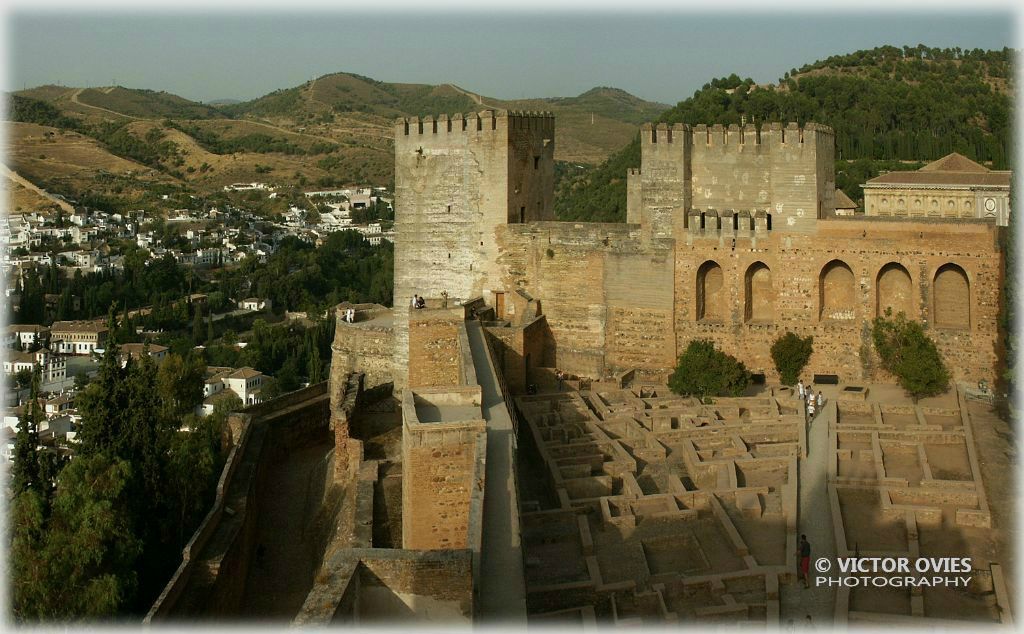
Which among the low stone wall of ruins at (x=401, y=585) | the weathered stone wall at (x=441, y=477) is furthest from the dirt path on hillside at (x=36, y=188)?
the low stone wall of ruins at (x=401, y=585)

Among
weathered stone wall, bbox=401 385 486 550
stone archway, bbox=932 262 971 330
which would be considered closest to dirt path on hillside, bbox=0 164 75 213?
stone archway, bbox=932 262 971 330

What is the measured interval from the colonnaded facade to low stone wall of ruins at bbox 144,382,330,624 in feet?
5.73

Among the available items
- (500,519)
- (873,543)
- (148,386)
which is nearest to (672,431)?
(873,543)

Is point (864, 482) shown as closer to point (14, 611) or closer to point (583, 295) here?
point (583, 295)

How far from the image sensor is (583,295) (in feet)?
61.9

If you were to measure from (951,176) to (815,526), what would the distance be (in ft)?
83.0

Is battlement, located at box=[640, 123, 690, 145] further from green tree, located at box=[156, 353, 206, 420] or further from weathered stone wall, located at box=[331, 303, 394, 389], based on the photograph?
green tree, located at box=[156, 353, 206, 420]

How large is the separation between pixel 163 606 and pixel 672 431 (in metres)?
6.81

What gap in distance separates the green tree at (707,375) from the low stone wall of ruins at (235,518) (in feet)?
22.2

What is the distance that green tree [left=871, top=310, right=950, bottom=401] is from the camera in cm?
1627

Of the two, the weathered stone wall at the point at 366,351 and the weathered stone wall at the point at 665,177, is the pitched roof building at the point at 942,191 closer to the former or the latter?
the weathered stone wall at the point at 665,177

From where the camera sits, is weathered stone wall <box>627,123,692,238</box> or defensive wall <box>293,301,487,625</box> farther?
weathered stone wall <box>627,123,692,238</box>

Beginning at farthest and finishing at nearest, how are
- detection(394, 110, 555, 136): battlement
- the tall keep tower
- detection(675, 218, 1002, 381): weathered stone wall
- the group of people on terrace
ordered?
the tall keep tower → detection(394, 110, 555, 136): battlement → detection(675, 218, 1002, 381): weathered stone wall → the group of people on terrace

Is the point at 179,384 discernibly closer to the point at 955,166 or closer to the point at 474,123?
the point at 474,123
